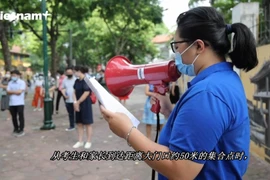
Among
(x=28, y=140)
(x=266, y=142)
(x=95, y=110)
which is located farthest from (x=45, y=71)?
(x=266, y=142)

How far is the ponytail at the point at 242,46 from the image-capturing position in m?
1.28

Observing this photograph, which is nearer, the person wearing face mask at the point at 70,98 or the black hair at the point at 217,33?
the black hair at the point at 217,33

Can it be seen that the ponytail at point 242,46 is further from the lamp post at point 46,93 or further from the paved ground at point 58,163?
the lamp post at point 46,93

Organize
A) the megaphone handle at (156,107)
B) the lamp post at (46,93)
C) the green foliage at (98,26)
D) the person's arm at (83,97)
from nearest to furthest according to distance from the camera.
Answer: the megaphone handle at (156,107)
the person's arm at (83,97)
the lamp post at (46,93)
the green foliage at (98,26)

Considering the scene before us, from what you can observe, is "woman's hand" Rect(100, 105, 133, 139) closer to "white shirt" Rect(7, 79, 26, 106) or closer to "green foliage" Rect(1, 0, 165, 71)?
"white shirt" Rect(7, 79, 26, 106)

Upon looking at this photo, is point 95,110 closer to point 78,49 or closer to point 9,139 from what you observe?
point 9,139

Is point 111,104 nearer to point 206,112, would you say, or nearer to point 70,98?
point 206,112

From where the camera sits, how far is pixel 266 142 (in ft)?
15.2

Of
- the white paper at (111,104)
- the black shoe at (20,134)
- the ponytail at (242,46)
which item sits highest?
the ponytail at (242,46)

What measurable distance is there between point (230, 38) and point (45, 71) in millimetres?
6337

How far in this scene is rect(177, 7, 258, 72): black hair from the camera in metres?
1.22

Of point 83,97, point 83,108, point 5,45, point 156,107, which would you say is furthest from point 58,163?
point 5,45

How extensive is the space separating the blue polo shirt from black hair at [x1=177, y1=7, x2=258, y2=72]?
0.07m

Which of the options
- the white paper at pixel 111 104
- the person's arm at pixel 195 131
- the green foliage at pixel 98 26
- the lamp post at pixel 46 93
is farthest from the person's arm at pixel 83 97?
the green foliage at pixel 98 26
